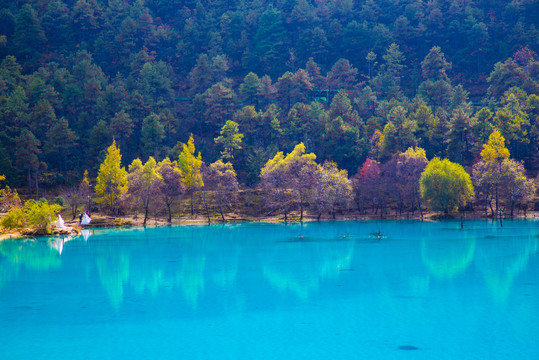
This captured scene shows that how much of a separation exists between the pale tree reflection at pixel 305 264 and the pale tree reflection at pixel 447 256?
282 inches

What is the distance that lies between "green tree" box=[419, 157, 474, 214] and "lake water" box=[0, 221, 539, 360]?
45.4 feet

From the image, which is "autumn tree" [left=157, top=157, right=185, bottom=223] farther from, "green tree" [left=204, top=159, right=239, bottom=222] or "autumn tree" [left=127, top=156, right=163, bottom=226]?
"green tree" [left=204, top=159, right=239, bottom=222]

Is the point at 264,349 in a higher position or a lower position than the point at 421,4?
lower

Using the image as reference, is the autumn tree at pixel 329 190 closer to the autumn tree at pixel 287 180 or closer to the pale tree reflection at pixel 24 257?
the autumn tree at pixel 287 180

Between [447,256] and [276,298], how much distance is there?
21.5 m

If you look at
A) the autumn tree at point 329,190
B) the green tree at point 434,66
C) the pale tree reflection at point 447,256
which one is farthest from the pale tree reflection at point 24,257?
the green tree at point 434,66

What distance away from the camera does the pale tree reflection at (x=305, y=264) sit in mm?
38156

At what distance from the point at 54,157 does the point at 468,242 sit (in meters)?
79.6

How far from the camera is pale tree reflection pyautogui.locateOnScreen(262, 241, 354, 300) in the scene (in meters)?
38.2

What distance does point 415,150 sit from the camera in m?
90.4

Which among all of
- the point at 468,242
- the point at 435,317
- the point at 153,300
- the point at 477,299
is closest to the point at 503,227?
the point at 468,242

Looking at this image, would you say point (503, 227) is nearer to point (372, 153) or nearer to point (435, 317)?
point (372, 153)

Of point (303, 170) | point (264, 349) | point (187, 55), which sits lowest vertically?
point (264, 349)

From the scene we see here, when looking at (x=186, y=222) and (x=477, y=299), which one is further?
(x=186, y=222)
